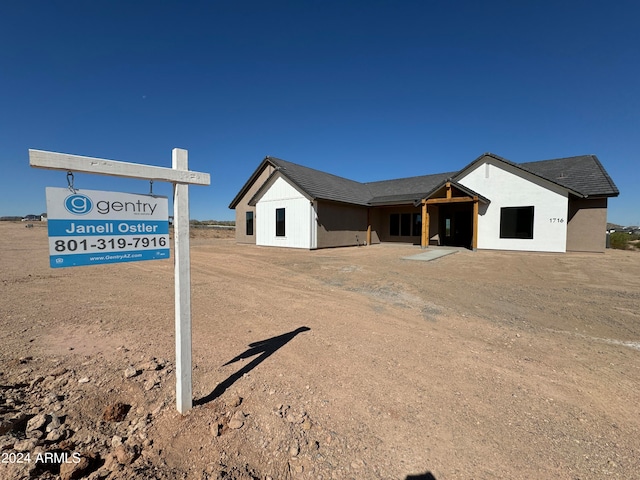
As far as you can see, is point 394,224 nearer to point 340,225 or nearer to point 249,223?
point 340,225

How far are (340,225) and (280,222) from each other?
4.06 metres

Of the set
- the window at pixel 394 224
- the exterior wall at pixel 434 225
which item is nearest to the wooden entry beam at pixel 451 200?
the exterior wall at pixel 434 225

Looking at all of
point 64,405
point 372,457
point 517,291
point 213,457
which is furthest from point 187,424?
point 517,291

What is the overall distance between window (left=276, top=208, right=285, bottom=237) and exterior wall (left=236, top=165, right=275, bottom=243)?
2.93 meters

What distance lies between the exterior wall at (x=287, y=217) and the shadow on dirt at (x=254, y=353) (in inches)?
520

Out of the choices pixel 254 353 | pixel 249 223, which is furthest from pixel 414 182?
pixel 254 353

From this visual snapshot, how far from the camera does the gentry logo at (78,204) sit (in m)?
2.19

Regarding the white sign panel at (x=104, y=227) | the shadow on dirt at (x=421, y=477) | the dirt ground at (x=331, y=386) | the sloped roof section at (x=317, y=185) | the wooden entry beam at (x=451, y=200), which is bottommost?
the shadow on dirt at (x=421, y=477)

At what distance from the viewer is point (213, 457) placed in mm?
2037

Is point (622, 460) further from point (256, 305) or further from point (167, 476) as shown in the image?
point (256, 305)

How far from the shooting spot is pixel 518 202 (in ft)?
51.3

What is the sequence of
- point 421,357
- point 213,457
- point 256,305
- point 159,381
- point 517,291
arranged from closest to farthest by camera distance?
1. point 213,457
2. point 159,381
3. point 421,357
4. point 256,305
5. point 517,291

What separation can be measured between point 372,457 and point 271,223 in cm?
1825

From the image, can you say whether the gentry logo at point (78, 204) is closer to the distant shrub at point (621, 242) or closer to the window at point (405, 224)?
the window at point (405, 224)
